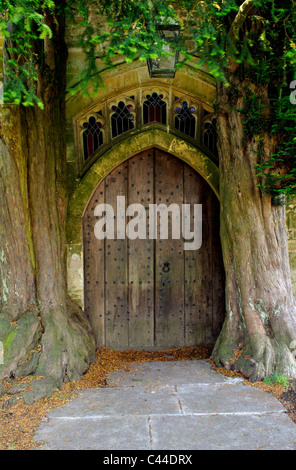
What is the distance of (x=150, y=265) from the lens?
5.27 meters

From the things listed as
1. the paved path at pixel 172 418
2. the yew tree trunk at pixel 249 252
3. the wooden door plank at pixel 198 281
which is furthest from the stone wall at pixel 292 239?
the paved path at pixel 172 418

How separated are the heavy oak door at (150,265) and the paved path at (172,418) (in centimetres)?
A: 114

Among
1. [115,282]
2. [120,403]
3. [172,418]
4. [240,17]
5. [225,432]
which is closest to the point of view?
[225,432]

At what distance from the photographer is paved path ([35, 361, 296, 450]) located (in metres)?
2.78

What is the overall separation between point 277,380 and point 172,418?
45.9 inches

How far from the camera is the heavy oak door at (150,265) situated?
5.22 metres

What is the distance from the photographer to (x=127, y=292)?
5246mm

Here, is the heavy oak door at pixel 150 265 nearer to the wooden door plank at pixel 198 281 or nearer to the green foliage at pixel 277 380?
the wooden door plank at pixel 198 281

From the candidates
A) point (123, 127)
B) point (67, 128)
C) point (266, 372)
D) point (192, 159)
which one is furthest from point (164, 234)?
point (266, 372)

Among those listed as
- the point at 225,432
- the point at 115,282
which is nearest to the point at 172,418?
the point at 225,432

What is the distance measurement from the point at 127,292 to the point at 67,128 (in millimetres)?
2098

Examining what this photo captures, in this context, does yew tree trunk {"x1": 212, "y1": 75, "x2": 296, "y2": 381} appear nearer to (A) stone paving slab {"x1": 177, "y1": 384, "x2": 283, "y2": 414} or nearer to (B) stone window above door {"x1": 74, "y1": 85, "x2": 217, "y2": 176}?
(A) stone paving slab {"x1": 177, "y1": 384, "x2": 283, "y2": 414}

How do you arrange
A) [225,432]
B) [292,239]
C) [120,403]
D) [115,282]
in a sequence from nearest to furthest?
[225,432]
[120,403]
[292,239]
[115,282]

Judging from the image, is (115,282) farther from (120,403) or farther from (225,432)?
(225,432)
